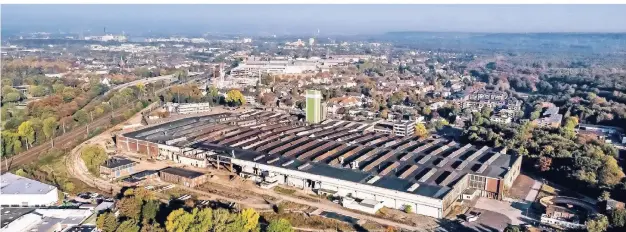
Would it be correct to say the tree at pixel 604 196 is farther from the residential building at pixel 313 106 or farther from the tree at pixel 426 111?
the tree at pixel 426 111

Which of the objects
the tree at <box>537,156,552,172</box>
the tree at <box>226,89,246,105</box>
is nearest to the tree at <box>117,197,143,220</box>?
the tree at <box>537,156,552,172</box>

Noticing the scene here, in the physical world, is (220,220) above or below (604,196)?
above

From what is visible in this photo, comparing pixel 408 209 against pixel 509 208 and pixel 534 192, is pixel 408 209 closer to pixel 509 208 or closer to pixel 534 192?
pixel 509 208

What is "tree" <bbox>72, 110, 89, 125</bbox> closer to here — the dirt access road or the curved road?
the curved road

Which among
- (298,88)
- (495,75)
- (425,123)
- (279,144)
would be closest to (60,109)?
(279,144)

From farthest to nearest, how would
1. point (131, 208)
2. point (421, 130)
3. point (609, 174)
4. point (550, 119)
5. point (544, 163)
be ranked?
point (550, 119) < point (421, 130) < point (544, 163) < point (609, 174) < point (131, 208)

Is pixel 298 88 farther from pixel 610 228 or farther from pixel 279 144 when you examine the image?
pixel 610 228

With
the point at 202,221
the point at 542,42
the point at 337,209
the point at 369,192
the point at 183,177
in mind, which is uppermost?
the point at 542,42

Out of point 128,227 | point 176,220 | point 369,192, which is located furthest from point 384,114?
point 128,227
